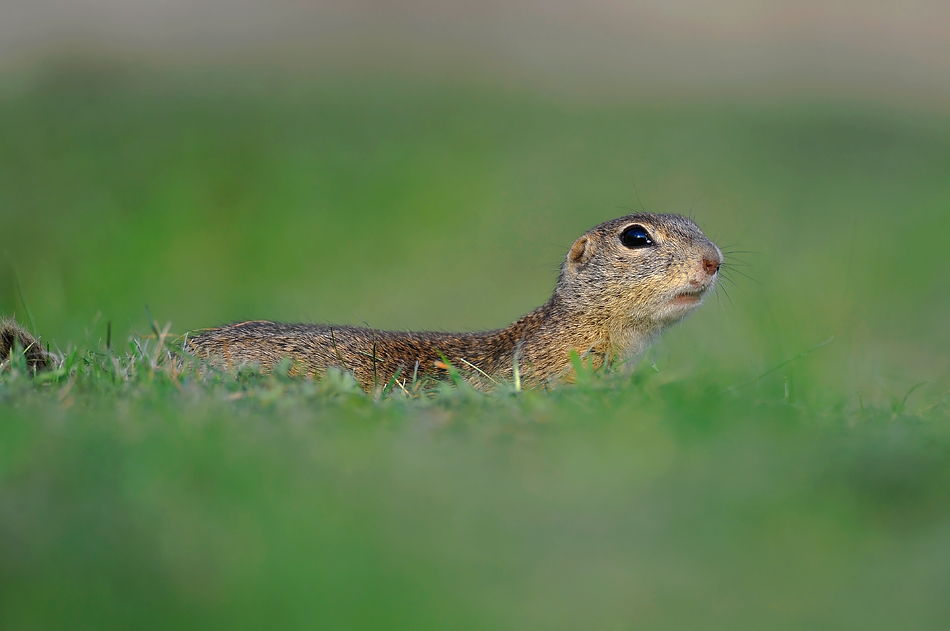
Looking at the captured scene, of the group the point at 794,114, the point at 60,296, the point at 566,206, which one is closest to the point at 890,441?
the point at 60,296

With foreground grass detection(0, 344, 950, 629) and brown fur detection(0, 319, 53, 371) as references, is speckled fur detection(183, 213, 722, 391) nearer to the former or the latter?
brown fur detection(0, 319, 53, 371)

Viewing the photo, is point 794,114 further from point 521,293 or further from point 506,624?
point 506,624

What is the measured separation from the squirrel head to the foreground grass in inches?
84.3

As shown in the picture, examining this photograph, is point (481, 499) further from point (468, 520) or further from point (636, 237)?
point (636, 237)

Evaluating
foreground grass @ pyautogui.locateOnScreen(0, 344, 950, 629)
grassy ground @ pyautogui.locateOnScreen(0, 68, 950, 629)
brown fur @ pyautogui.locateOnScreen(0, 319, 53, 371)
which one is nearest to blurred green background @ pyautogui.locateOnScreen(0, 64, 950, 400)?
grassy ground @ pyautogui.locateOnScreen(0, 68, 950, 629)

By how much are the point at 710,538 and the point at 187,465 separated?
Result: 5.94 ft

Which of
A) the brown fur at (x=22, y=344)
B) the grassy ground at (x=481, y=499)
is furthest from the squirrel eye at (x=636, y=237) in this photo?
the brown fur at (x=22, y=344)

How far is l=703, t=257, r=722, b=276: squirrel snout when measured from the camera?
618cm

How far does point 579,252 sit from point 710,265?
1.04m

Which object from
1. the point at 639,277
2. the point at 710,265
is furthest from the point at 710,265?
the point at 639,277

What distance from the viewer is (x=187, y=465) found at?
3.45 metres

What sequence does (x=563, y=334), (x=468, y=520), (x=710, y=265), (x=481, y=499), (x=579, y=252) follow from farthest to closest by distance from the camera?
1. (x=579, y=252)
2. (x=563, y=334)
3. (x=710, y=265)
4. (x=481, y=499)
5. (x=468, y=520)

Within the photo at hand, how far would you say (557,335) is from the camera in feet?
21.2

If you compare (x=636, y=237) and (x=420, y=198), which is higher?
(x=420, y=198)
